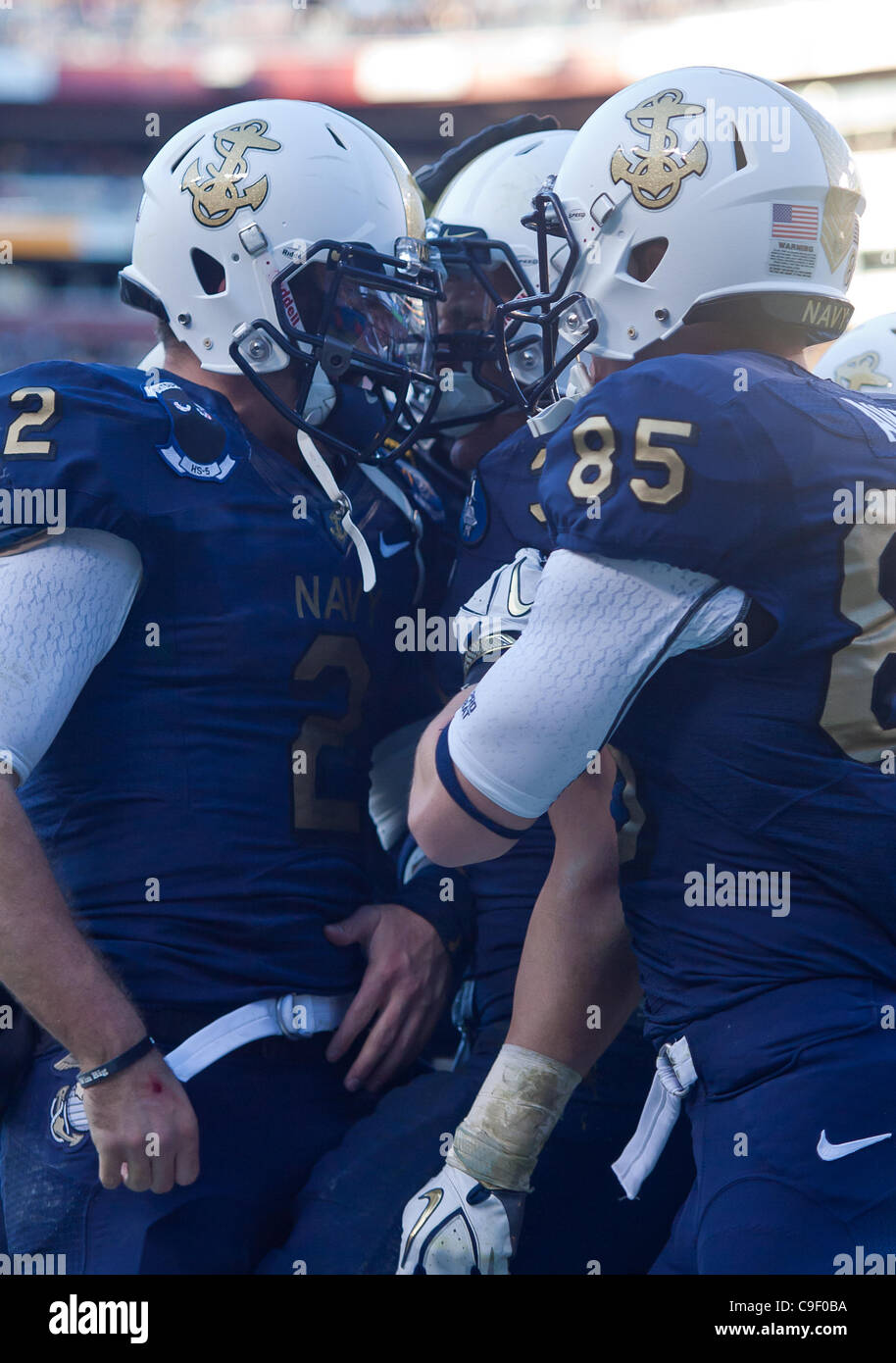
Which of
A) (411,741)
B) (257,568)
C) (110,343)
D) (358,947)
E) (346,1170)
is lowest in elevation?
(346,1170)

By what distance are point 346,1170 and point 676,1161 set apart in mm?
444

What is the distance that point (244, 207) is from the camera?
2105mm

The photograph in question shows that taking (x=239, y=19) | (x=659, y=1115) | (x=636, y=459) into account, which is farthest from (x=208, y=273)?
(x=239, y=19)

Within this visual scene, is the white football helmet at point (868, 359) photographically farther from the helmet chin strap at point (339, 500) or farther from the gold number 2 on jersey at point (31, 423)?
the gold number 2 on jersey at point (31, 423)

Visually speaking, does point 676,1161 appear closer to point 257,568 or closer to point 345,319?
point 257,568

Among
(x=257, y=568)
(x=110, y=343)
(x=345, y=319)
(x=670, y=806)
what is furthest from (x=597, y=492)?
(x=110, y=343)

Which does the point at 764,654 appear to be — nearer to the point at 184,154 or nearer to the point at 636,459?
the point at 636,459

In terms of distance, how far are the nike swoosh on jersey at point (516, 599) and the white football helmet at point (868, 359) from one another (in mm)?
1414

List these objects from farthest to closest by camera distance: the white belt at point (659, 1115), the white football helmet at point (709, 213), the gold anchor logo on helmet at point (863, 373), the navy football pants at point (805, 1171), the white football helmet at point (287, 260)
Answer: the gold anchor logo on helmet at point (863, 373) → the white football helmet at point (287, 260) → the white football helmet at point (709, 213) → the white belt at point (659, 1115) → the navy football pants at point (805, 1171)

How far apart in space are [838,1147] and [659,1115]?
0.89 ft

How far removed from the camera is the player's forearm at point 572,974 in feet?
5.91

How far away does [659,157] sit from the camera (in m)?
1.86

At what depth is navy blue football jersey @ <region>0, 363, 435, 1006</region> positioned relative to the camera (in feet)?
6.01

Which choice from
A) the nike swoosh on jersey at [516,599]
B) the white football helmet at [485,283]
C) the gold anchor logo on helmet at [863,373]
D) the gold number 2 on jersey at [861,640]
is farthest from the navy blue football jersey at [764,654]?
the gold anchor logo on helmet at [863,373]
